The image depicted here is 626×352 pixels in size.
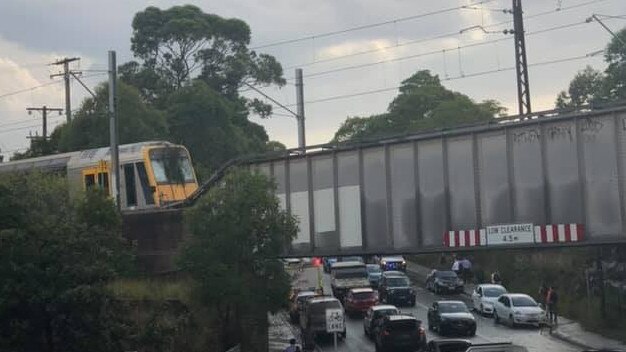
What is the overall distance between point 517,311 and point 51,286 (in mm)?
24788

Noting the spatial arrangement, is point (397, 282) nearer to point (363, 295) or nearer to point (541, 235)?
point (363, 295)

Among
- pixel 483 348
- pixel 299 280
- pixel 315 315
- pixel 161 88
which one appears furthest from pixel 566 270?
pixel 161 88

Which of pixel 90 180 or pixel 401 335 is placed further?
pixel 90 180

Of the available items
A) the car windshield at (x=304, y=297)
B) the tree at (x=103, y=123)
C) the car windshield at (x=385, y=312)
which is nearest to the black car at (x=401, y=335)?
the car windshield at (x=385, y=312)

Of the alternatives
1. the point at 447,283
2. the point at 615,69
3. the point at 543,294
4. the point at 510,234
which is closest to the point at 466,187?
the point at 510,234

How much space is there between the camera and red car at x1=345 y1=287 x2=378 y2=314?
4872 cm

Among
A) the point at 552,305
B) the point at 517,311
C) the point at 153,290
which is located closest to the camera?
the point at 153,290

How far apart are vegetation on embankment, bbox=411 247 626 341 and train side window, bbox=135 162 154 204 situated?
54.1 feet

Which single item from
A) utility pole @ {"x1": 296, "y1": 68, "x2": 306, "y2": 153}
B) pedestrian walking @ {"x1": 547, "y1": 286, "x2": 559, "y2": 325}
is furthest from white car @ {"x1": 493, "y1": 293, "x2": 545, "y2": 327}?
utility pole @ {"x1": 296, "y1": 68, "x2": 306, "y2": 153}

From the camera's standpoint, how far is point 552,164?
85.3ft

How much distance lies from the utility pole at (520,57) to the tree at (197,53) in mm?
40762

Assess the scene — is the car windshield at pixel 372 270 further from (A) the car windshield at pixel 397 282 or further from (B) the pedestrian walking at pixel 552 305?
(B) the pedestrian walking at pixel 552 305

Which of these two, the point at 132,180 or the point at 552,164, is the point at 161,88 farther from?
the point at 552,164

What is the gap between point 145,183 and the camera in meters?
40.9
